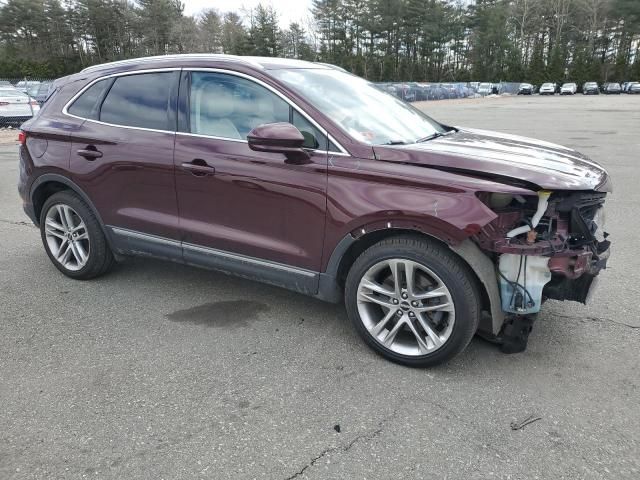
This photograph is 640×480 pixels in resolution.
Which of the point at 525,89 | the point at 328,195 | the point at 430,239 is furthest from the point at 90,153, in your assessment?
the point at 525,89

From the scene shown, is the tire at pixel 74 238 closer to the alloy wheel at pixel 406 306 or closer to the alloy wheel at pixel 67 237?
the alloy wheel at pixel 67 237

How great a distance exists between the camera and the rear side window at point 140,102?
380 centimetres

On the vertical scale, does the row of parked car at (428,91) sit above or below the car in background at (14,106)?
below

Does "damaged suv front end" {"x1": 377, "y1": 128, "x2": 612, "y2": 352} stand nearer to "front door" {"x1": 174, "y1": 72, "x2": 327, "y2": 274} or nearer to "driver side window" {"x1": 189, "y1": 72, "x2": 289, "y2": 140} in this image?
"front door" {"x1": 174, "y1": 72, "x2": 327, "y2": 274}

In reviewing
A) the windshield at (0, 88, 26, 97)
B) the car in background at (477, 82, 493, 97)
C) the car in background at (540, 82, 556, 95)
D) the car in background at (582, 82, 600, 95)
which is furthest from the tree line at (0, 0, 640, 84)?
the windshield at (0, 88, 26, 97)

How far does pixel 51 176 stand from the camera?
434 cm

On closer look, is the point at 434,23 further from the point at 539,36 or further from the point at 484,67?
the point at 539,36

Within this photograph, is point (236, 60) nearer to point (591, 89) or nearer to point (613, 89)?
point (613, 89)

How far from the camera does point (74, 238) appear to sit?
4422 mm

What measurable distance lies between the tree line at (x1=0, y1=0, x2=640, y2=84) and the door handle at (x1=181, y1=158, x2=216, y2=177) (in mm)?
67692

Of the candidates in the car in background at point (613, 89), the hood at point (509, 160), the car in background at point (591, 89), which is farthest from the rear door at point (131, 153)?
the car in background at point (591, 89)

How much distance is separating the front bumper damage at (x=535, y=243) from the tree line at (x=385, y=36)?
68982mm

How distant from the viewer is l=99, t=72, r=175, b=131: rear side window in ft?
12.5

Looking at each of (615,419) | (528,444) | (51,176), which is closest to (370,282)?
(528,444)
